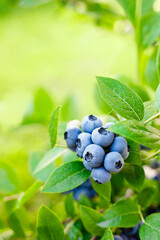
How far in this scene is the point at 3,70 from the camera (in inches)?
107

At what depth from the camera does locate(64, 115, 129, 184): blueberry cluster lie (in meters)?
0.55

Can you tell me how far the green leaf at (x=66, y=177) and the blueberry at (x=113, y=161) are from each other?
8cm

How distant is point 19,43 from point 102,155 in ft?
8.54

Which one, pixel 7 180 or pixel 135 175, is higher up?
pixel 135 175

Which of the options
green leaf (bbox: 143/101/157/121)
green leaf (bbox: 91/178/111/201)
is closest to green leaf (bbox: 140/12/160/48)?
green leaf (bbox: 143/101/157/121)

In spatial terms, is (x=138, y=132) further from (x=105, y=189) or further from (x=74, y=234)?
(x=74, y=234)

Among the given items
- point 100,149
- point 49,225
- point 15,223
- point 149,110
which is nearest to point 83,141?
point 100,149

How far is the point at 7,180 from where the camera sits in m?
1.02

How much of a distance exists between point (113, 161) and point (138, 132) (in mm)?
75

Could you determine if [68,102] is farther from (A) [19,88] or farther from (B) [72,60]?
(B) [72,60]

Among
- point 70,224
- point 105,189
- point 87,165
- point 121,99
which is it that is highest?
point 121,99

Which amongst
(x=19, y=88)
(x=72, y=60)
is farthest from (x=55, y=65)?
(x=19, y=88)

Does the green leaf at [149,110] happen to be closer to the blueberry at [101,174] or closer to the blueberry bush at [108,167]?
the blueberry bush at [108,167]

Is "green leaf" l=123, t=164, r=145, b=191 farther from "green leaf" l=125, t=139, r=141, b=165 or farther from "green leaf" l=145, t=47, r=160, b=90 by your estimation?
"green leaf" l=145, t=47, r=160, b=90
